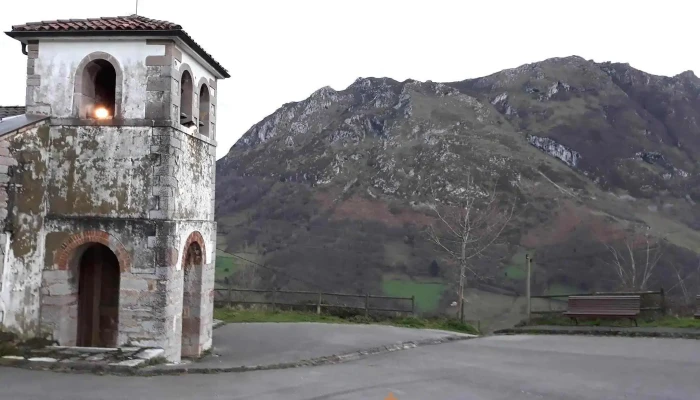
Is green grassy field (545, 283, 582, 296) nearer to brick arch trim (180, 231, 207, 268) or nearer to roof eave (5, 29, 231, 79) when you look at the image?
brick arch trim (180, 231, 207, 268)

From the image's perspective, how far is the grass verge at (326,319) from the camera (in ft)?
57.6

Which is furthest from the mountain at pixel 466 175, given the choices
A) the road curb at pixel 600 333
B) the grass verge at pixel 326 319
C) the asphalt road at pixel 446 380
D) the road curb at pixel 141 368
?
the road curb at pixel 141 368

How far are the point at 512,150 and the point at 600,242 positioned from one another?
28817mm

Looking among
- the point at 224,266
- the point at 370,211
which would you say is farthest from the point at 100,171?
the point at 370,211

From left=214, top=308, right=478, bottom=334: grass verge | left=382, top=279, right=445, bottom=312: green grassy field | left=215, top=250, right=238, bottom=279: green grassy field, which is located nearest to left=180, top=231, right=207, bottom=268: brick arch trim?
left=214, top=308, right=478, bottom=334: grass verge

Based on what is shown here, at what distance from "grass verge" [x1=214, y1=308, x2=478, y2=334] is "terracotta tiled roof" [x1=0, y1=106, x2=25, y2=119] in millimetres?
8031

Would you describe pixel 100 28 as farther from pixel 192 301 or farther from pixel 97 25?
pixel 192 301

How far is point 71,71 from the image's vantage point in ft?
33.8

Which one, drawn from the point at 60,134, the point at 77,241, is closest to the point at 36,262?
the point at 77,241

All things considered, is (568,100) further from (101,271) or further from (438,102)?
(101,271)

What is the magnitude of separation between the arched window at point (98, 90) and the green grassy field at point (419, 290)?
38020mm

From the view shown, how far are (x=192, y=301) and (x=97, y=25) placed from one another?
5.56 m

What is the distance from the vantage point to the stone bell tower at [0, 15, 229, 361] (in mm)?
9750

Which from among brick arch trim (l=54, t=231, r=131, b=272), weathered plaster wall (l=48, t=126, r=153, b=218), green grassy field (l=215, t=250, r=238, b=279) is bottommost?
green grassy field (l=215, t=250, r=238, b=279)
